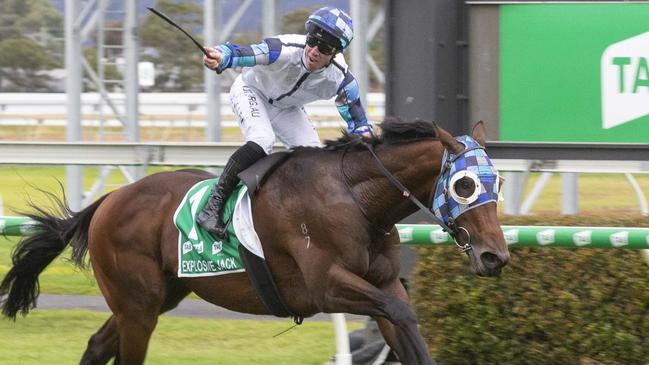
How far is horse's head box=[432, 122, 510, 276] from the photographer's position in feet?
14.2

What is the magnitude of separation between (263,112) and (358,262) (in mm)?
957

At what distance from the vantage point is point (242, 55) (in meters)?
4.86

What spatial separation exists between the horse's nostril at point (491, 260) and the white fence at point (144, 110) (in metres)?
9.98

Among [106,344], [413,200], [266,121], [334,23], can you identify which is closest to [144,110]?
[106,344]

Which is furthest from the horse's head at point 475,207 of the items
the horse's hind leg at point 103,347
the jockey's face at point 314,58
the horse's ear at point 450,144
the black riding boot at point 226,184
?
the horse's hind leg at point 103,347

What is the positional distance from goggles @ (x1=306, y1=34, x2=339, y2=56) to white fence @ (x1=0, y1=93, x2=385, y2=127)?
9393 mm

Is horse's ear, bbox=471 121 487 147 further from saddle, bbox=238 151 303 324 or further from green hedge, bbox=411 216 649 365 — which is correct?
green hedge, bbox=411 216 649 365

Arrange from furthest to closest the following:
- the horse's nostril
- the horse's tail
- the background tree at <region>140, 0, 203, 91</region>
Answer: the background tree at <region>140, 0, 203, 91</region>, the horse's tail, the horse's nostril

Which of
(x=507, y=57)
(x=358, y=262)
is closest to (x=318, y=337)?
(x=507, y=57)

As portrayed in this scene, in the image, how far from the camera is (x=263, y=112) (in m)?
5.22

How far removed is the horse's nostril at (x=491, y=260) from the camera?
4.30 metres

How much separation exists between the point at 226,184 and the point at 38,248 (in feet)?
4.40

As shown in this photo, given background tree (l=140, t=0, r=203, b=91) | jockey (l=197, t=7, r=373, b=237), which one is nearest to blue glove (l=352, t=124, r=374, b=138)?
jockey (l=197, t=7, r=373, b=237)

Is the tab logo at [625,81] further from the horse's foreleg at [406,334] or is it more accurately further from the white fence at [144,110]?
the white fence at [144,110]
